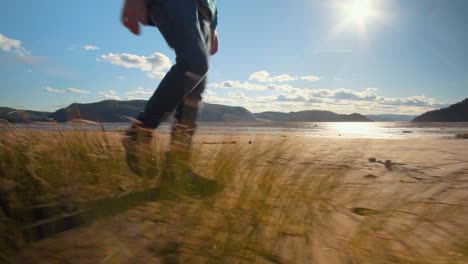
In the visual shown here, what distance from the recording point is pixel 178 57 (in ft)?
4.99

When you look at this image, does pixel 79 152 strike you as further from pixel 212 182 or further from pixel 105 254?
pixel 105 254

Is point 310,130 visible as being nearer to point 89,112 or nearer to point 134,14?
point 89,112

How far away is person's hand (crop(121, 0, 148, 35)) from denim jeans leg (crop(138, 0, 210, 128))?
105 millimetres

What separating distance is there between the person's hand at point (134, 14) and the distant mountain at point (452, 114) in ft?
232

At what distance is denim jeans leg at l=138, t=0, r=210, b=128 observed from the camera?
1.50 meters

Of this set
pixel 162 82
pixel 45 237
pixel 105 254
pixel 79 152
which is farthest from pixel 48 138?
pixel 105 254

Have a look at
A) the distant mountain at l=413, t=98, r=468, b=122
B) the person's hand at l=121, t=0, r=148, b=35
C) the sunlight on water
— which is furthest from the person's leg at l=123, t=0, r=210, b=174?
the distant mountain at l=413, t=98, r=468, b=122

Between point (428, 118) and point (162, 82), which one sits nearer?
point (162, 82)

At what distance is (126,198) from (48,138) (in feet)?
2.48

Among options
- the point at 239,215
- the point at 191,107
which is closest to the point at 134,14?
the point at 191,107

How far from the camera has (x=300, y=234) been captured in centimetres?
88

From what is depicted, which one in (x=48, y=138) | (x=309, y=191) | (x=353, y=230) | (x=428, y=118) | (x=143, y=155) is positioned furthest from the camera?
(x=428, y=118)

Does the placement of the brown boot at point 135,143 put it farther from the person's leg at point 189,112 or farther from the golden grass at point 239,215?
the person's leg at point 189,112

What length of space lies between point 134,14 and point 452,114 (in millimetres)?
73690
